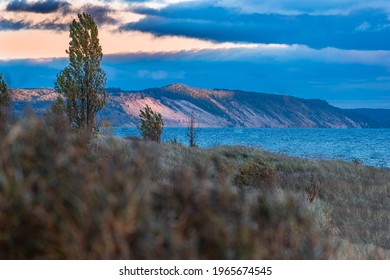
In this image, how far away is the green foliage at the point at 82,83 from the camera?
2541cm

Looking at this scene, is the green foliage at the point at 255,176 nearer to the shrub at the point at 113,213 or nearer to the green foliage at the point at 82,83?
the green foliage at the point at 82,83

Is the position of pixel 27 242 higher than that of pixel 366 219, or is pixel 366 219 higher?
pixel 27 242

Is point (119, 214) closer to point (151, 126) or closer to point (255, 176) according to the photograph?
point (255, 176)

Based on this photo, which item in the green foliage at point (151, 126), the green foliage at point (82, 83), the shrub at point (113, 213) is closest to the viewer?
the shrub at point (113, 213)

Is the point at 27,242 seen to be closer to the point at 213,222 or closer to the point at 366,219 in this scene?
the point at 213,222

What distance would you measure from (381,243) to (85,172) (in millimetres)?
13025

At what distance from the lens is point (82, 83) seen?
2552 cm

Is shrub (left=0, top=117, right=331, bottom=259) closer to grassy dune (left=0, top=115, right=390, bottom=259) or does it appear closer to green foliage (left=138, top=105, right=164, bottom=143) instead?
grassy dune (left=0, top=115, right=390, bottom=259)

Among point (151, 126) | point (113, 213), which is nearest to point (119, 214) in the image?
point (113, 213)

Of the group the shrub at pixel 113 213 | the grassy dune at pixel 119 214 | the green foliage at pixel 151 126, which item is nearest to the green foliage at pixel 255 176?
the grassy dune at pixel 119 214

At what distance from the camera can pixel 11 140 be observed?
4754 millimetres

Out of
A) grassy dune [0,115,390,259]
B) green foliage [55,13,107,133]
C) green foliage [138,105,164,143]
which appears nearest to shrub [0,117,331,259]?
grassy dune [0,115,390,259]

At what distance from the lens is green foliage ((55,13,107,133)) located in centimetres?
2541
